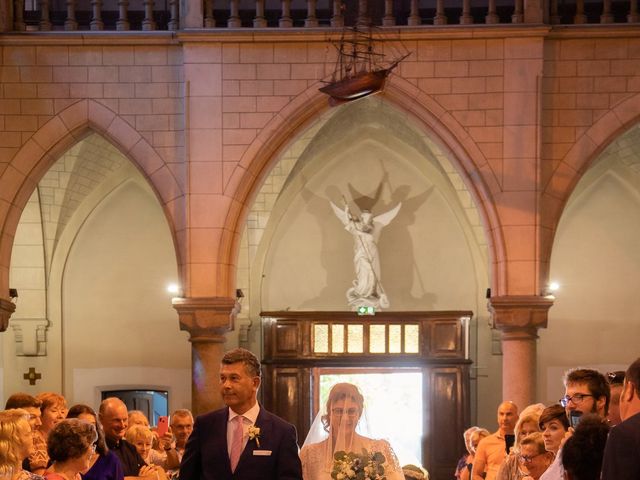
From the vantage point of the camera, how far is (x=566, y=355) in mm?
16406

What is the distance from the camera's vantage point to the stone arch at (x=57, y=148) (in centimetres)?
1276

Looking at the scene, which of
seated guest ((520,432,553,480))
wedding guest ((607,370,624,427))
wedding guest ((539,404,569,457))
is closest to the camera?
wedding guest ((607,370,624,427))

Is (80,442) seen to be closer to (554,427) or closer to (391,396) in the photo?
(554,427)

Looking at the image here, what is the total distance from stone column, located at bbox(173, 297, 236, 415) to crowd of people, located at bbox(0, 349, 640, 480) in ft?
14.3

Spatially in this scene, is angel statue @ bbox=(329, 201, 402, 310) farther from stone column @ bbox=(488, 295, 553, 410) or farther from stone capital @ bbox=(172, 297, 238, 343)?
stone capital @ bbox=(172, 297, 238, 343)

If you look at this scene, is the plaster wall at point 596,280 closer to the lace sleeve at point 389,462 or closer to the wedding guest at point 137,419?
the wedding guest at point 137,419

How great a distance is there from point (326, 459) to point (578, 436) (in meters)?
2.39

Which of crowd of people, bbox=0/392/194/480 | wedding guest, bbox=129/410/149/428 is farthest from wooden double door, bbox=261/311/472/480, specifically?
wedding guest, bbox=129/410/149/428

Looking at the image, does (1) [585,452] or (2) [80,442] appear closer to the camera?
(1) [585,452]

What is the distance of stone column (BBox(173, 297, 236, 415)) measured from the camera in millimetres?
12570

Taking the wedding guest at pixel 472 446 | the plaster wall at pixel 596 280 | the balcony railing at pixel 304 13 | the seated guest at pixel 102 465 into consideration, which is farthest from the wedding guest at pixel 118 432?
the plaster wall at pixel 596 280

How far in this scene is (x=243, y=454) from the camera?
5172 millimetres

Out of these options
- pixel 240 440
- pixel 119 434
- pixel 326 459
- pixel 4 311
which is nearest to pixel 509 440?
pixel 326 459

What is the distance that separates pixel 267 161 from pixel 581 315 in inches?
227
